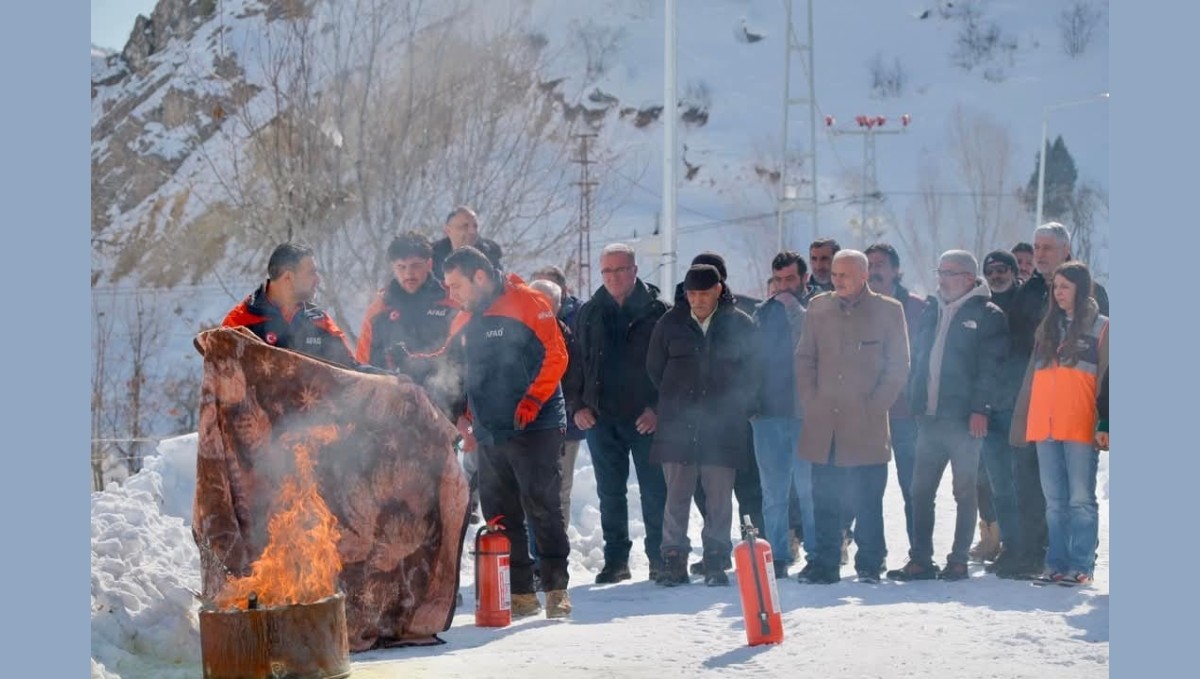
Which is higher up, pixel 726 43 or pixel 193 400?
pixel 726 43

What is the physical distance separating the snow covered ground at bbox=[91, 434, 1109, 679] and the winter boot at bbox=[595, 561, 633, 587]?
27 cm

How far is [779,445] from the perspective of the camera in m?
11.4

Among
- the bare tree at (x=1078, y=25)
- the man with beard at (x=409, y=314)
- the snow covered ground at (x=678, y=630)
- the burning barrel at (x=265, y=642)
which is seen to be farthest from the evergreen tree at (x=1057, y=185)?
the burning barrel at (x=265, y=642)

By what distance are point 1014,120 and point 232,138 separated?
82318mm

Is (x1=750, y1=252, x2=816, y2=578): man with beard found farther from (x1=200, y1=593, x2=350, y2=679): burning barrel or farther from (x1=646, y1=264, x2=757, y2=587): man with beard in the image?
(x1=200, y1=593, x2=350, y2=679): burning barrel

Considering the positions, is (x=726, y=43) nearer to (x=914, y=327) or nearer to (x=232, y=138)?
(x=232, y=138)

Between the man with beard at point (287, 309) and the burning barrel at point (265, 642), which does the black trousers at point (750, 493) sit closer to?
the man with beard at point (287, 309)

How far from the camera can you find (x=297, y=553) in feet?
25.2

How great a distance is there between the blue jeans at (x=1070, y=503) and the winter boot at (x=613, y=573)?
2.97 meters

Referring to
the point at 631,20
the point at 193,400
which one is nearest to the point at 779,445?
the point at 193,400

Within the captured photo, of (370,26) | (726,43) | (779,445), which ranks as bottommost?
(779,445)

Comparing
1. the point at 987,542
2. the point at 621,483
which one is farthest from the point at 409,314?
the point at 987,542

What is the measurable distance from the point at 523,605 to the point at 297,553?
2475 mm

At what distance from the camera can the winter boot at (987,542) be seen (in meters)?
11.9
